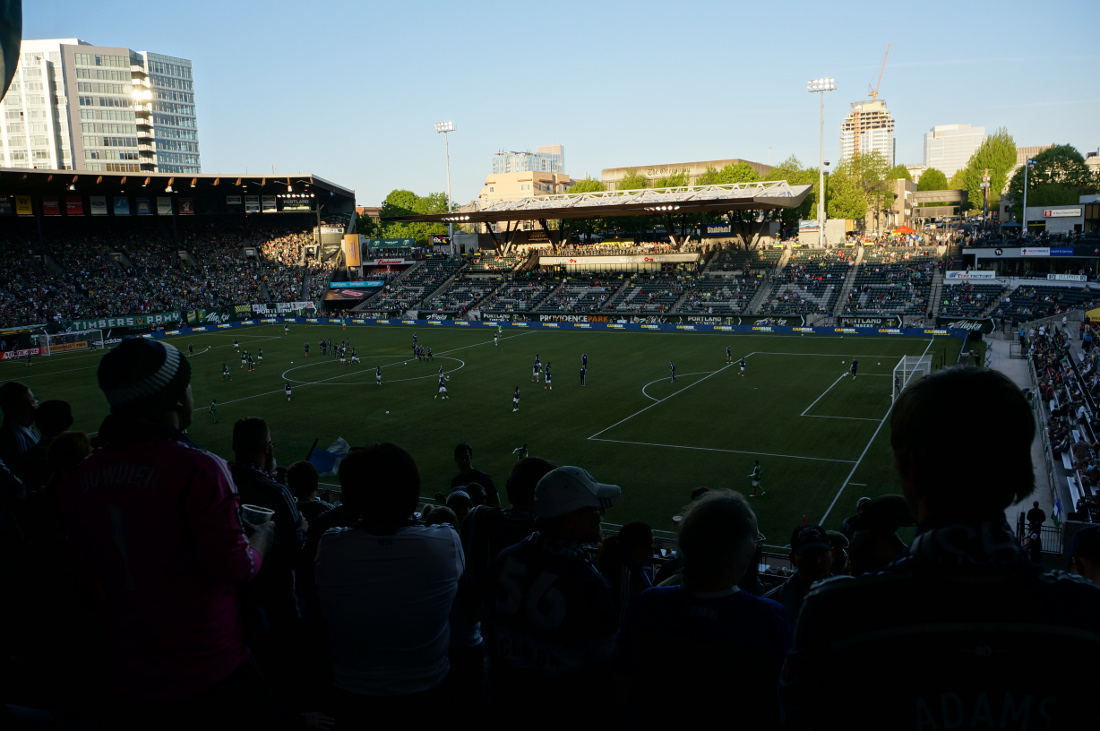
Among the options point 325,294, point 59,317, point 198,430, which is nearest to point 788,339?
point 198,430

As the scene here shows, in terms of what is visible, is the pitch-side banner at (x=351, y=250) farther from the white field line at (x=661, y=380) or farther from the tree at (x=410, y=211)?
the white field line at (x=661, y=380)

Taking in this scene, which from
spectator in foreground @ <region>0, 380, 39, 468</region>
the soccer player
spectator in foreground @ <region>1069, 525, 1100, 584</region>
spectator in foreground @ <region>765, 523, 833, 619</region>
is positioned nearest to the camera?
spectator in foreground @ <region>1069, 525, 1100, 584</region>

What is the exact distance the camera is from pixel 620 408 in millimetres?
37031

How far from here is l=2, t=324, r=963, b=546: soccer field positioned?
2631 cm

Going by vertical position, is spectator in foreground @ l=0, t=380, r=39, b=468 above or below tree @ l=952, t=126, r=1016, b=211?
below

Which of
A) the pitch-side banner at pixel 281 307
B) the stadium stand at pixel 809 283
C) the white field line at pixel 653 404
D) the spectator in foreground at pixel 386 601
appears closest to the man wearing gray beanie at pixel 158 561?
the spectator in foreground at pixel 386 601

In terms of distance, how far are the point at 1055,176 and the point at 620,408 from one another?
102 meters

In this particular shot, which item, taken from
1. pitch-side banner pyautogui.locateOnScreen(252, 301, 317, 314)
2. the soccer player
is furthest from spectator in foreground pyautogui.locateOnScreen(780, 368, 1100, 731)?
pitch-side banner pyautogui.locateOnScreen(252, 301, 317, 314)

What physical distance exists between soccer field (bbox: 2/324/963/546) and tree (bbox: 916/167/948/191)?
131971 millimetres

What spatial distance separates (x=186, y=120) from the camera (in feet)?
535

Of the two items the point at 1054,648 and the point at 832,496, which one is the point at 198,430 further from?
the point at 1054,648

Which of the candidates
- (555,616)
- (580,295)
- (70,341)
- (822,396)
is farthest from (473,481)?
(580,295)

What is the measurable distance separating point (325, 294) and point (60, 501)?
90819 mm

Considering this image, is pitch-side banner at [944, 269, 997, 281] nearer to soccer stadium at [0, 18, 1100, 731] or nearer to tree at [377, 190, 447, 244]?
soccer stadium at [0, 18, 1100, 731]
